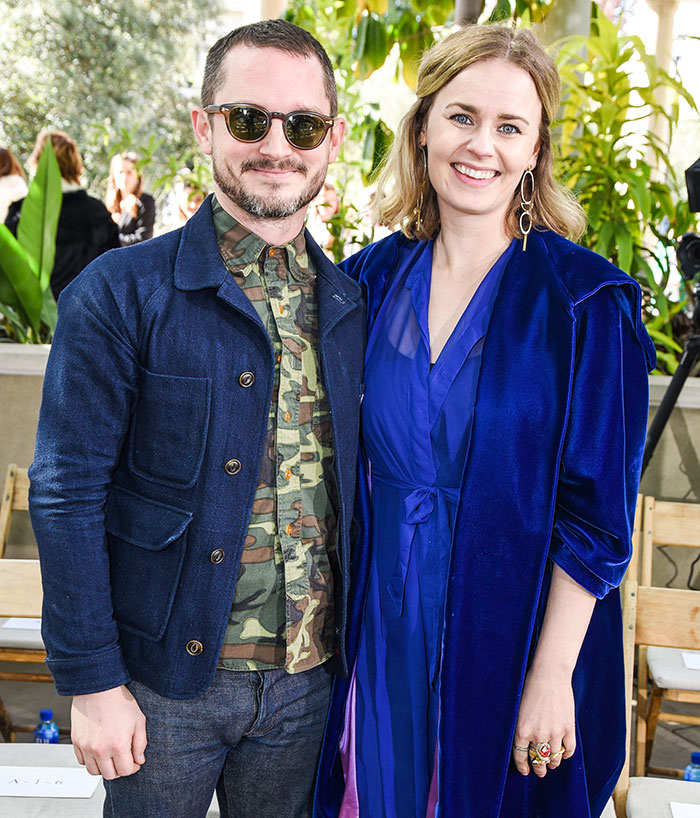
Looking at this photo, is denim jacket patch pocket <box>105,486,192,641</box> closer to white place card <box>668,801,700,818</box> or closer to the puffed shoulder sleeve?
the puffed shoulder sleeve

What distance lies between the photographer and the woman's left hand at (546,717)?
1209mm

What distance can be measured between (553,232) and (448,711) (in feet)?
2.42

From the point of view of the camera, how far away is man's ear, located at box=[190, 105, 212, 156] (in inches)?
47.2

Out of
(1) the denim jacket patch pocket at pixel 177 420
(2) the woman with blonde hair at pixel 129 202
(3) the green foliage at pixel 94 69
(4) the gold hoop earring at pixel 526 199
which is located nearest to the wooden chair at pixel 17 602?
(1) the denim jacket patch pocket at pixel 177 420

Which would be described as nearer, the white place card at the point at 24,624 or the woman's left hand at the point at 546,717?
the woman's left hand at the point at 546,717

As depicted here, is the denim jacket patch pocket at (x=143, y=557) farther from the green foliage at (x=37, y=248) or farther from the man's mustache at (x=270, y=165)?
the green foliage at (x=37, y=248)

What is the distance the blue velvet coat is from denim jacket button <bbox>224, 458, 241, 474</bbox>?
0.32 metres

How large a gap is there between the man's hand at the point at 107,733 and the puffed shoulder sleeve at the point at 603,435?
62 cm

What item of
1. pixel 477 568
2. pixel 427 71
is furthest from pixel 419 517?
pixel 427 71

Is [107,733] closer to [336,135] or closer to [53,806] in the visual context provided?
[53,806]

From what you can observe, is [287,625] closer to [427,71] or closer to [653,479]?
[427,71]

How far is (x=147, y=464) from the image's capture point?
1141mm

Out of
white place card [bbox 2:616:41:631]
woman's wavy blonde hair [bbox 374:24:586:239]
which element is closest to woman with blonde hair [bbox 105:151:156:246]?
white place card [bbox 2:616:41:631]

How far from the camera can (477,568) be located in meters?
1.22
